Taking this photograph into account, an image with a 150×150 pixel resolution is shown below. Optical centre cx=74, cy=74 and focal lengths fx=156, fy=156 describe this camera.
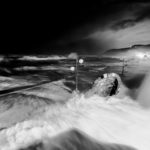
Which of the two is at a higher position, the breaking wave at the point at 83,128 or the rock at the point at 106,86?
the rock at the point at 106,86

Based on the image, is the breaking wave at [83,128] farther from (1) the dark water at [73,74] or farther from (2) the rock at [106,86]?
(1) the dark water at [73,74]

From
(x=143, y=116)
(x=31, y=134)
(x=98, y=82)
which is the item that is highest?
(x=98, y=82)

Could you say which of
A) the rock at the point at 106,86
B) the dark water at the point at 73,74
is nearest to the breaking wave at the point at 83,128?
the rock at the point at 106,86

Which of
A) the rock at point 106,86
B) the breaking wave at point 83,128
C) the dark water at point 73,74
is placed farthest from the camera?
the dark water at point 73,74

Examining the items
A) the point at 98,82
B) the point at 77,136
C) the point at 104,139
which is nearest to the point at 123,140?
the point at 104,139

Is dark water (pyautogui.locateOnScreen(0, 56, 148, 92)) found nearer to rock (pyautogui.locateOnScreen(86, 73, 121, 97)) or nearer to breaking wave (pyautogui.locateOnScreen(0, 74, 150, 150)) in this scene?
rock (pyautogui.locateOnScreen(86, 73, 121, 97))

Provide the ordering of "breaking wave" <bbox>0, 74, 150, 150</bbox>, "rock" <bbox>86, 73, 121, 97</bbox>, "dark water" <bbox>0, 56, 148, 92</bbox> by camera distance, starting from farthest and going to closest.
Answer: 1. "dark water" <bbox>0, 56, 148, 92</bbox>
2. "rock" <bbox>86, 73, 121, 97</bbox>
3. "breaking wave" <bbox>0, 74, 150, 150</bbox>

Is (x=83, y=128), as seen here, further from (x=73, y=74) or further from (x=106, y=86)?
(x=73, y=74)

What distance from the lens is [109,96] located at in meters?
14.6

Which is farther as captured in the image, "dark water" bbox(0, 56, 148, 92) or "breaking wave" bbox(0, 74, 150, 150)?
"dark water" bbox(0, 56, 148, 92)

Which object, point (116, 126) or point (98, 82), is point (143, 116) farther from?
point (98, 82)

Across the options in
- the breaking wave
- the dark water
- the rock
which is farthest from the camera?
the dark water

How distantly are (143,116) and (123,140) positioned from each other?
422 cm

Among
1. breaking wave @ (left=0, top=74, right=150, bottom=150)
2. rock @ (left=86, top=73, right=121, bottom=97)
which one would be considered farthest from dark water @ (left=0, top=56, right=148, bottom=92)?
breaking wave @ (left=0, top=74, right=150, bottom=150)
